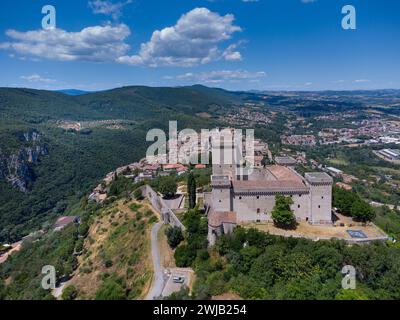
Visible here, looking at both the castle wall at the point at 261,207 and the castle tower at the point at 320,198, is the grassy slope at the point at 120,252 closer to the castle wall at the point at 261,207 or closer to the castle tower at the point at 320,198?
the castle wall at the point at 261,207

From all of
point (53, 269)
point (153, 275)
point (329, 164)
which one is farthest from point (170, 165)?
point (329, 164)

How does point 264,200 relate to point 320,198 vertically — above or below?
below

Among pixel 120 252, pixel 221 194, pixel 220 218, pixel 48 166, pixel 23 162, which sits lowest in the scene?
pixel 120 252

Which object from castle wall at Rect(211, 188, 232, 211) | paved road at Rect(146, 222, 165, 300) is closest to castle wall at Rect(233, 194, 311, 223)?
castle wall at Rect(211, 188, 232, 211)

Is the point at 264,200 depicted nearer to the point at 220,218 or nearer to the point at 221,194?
the point at 221,194

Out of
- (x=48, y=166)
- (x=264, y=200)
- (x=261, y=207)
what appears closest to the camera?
(x=264, y=200)

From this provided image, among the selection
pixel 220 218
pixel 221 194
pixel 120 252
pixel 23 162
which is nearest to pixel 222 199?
pixel 221 194
